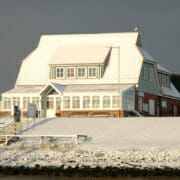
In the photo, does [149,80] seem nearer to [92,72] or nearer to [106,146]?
[92,72]

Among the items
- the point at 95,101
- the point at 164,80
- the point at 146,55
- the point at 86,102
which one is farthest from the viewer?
the point at 164,80

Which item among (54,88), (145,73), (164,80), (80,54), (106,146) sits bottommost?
(106,146)

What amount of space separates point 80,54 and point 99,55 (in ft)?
6.15

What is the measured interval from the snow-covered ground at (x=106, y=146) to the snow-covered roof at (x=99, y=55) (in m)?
15.7

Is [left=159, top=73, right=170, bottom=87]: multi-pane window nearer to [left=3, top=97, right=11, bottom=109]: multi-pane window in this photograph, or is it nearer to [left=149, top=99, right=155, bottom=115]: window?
[left=149, top=99, right=155, bottom=115]: window

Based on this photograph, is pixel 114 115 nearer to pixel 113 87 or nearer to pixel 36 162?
pixel 113 87

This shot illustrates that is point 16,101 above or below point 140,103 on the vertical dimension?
above

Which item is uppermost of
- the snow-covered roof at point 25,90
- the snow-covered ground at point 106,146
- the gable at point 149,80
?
the gable at point 149,80

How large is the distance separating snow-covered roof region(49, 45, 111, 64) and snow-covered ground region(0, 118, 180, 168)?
15.8 m

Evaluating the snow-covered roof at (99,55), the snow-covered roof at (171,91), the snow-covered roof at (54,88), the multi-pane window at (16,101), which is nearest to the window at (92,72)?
the snow-covered roof at (99,55)

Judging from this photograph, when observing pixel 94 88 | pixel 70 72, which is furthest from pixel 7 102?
pixel 94 88

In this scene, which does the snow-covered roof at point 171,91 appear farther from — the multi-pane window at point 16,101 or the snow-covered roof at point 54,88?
the multi-pane window at point 16,101

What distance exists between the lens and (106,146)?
33.2 meters

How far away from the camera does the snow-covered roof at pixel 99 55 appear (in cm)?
5706
